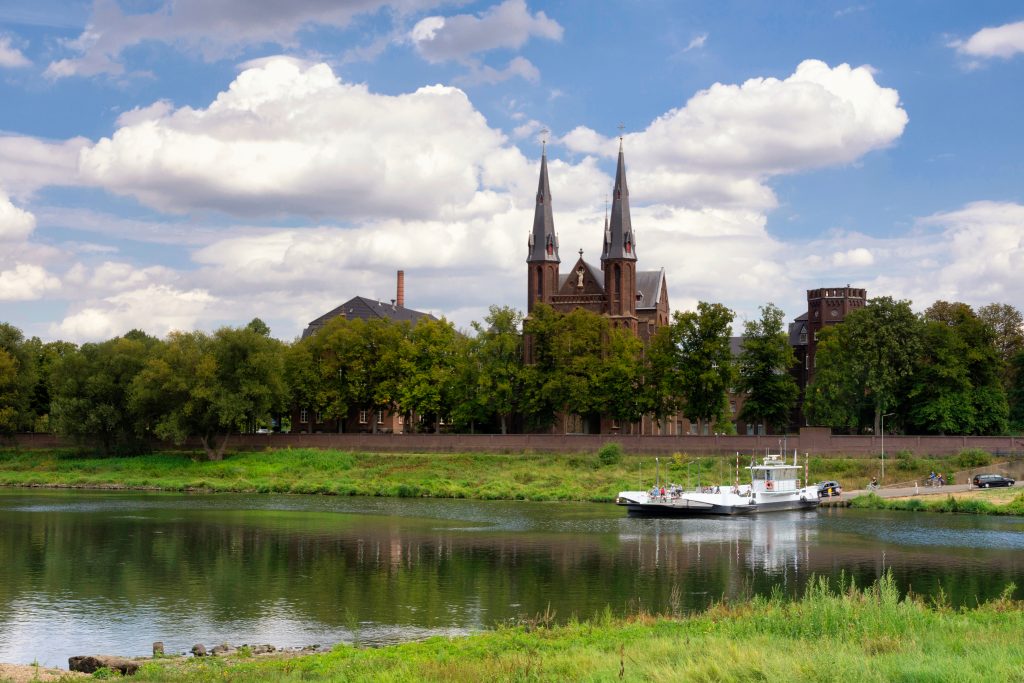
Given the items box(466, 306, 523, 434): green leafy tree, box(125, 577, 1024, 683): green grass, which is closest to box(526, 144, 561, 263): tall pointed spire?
box(466, 306, 523, 434): green leafy tree

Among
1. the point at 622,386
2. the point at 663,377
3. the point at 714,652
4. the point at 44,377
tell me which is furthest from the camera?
the point at 44,377

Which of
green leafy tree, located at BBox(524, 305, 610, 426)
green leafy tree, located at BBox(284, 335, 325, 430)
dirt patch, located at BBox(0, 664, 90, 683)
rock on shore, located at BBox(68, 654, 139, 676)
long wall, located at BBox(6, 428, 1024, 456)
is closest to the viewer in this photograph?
dirt patch, located at BBox(0, 664, 90, 683)

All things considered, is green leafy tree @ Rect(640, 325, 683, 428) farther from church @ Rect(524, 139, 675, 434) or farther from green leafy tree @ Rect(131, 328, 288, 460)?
green leafy tree @ Rect(131, 328, 288, 460)

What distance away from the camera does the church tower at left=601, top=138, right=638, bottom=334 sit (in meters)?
107

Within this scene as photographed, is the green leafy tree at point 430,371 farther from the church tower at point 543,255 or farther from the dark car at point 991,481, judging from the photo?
the dark car at point 991,481

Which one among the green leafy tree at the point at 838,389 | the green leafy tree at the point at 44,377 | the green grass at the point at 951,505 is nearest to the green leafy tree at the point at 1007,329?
the green leafy tree at the point at 838,389

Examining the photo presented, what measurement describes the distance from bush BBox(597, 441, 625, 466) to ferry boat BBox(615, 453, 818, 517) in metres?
15.0

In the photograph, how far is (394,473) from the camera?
80000 millimetres

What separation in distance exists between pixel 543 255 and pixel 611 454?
110 ft

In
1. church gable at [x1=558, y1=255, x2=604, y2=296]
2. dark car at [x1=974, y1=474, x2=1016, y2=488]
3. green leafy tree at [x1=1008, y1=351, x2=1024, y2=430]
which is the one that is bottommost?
dark car at [x1=974, y1=474, x2=1016, y2=488]

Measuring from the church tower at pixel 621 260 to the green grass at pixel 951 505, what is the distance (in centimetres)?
4644

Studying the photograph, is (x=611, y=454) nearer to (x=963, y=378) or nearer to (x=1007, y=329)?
(x=963, y=378)

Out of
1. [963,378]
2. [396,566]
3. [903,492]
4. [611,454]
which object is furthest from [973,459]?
[396,566]

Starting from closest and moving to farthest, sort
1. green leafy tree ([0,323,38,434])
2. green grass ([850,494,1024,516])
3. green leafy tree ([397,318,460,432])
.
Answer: green grass ([850,494,1024,516]) < green leafy tree ([0,323,38,434]) < green leafy tree ([397,318,460,432])
